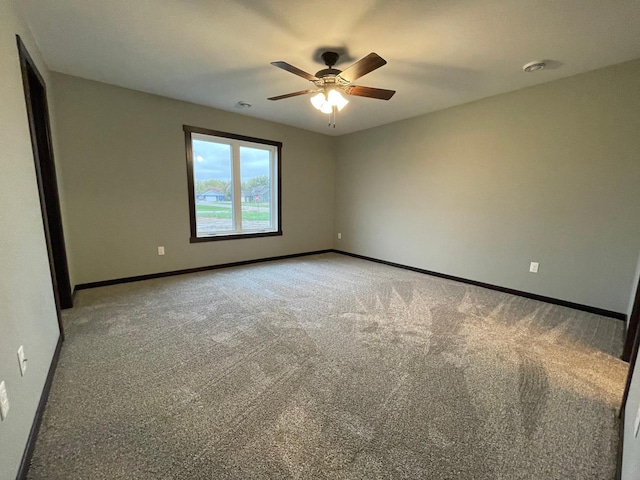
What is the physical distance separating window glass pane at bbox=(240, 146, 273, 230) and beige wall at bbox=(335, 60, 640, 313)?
1957mm

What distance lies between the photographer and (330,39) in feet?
7.24

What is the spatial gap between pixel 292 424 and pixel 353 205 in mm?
4302

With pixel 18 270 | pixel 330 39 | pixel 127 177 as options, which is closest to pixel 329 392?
pixel 18 270

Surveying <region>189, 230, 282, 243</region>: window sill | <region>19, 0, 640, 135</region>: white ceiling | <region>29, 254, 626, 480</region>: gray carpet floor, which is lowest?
<region>29, 254, 626, 480</region>: gray carpet floor

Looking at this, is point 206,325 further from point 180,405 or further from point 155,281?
point 155,281

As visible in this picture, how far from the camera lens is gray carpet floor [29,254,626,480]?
1205mm

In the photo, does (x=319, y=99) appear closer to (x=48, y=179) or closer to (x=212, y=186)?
(x=212, y=186)

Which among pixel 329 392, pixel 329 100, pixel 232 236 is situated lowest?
pixel 329 392

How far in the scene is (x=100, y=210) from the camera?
3309 millimetres

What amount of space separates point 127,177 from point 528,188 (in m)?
4.86

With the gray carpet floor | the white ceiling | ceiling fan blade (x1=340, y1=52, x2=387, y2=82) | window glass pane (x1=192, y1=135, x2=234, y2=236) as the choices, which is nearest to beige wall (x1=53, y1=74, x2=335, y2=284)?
window glass pane (x1=192, y1=135, x2=234, y2=236)

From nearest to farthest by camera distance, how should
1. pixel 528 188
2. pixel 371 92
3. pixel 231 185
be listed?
1. pixel 371 92
2. pixel 528 188
3. pixel 231 185

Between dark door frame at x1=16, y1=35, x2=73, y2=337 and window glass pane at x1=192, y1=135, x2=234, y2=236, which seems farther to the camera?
window glass pane at x1=192, y1=135, x2=234, y2=236

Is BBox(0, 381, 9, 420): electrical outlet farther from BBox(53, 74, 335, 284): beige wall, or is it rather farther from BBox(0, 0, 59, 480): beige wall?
BBox(53, 74, 335, 284): beige wall
